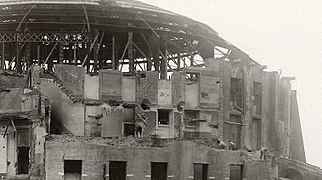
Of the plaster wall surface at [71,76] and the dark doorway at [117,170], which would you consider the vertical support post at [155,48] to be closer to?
the plaster wall surface at [71,76]

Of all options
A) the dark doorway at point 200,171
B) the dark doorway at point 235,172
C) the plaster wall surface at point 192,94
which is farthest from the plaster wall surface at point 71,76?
the dark doorway at point 235,172

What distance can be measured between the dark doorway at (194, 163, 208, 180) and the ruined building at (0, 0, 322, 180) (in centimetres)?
12

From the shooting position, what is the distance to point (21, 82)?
137ft

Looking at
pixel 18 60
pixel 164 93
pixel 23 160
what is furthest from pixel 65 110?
pixel 18 60

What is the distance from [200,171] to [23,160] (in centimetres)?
1040

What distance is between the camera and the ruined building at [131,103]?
3881cm

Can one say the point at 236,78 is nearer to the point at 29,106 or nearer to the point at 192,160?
the point at 192,160

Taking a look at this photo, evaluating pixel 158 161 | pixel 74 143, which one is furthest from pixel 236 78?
pixel 74 143

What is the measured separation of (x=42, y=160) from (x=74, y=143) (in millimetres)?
1903

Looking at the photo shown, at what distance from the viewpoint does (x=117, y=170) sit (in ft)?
129

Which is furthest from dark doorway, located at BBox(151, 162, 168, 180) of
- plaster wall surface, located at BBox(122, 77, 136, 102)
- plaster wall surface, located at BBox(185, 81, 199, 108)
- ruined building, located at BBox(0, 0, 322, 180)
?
plaster wall surface, located at BBox(185, 81, 199, 108)

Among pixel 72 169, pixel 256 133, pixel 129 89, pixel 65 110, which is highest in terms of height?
pixel 129 89

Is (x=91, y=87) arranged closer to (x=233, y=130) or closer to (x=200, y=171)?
(x=200, y=171)

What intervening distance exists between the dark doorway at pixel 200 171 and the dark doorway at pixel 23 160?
9.86 meters
